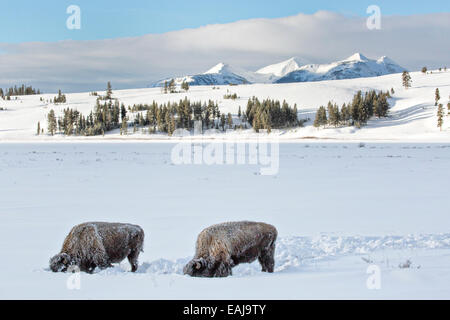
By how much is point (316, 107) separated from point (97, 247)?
401ft

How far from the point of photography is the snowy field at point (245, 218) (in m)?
5.78

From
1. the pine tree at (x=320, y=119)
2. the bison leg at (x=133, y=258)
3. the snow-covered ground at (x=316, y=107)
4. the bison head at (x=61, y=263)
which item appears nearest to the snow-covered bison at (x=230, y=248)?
the bison leg at (x=133, y=258)

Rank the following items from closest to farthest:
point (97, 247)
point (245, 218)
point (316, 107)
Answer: point (97, 247) < point (245, 218) < point (316, 107)

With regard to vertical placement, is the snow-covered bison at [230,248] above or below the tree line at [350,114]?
below

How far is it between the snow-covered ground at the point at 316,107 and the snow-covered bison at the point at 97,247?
7169 centimetres

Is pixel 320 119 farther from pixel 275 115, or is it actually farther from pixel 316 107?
pixel 316 107

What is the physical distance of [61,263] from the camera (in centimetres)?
695

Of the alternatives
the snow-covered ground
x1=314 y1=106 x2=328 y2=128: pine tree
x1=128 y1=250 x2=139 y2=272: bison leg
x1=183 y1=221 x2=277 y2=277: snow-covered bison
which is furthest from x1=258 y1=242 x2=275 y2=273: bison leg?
x1=314 y1=106 x2=328 y2=128: pine tree

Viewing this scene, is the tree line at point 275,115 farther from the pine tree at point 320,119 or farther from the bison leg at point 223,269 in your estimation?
the bison leg at point 223,269

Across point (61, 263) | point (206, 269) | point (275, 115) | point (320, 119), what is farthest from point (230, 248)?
point (275, 115)

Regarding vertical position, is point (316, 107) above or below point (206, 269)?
above

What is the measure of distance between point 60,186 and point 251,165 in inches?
562
